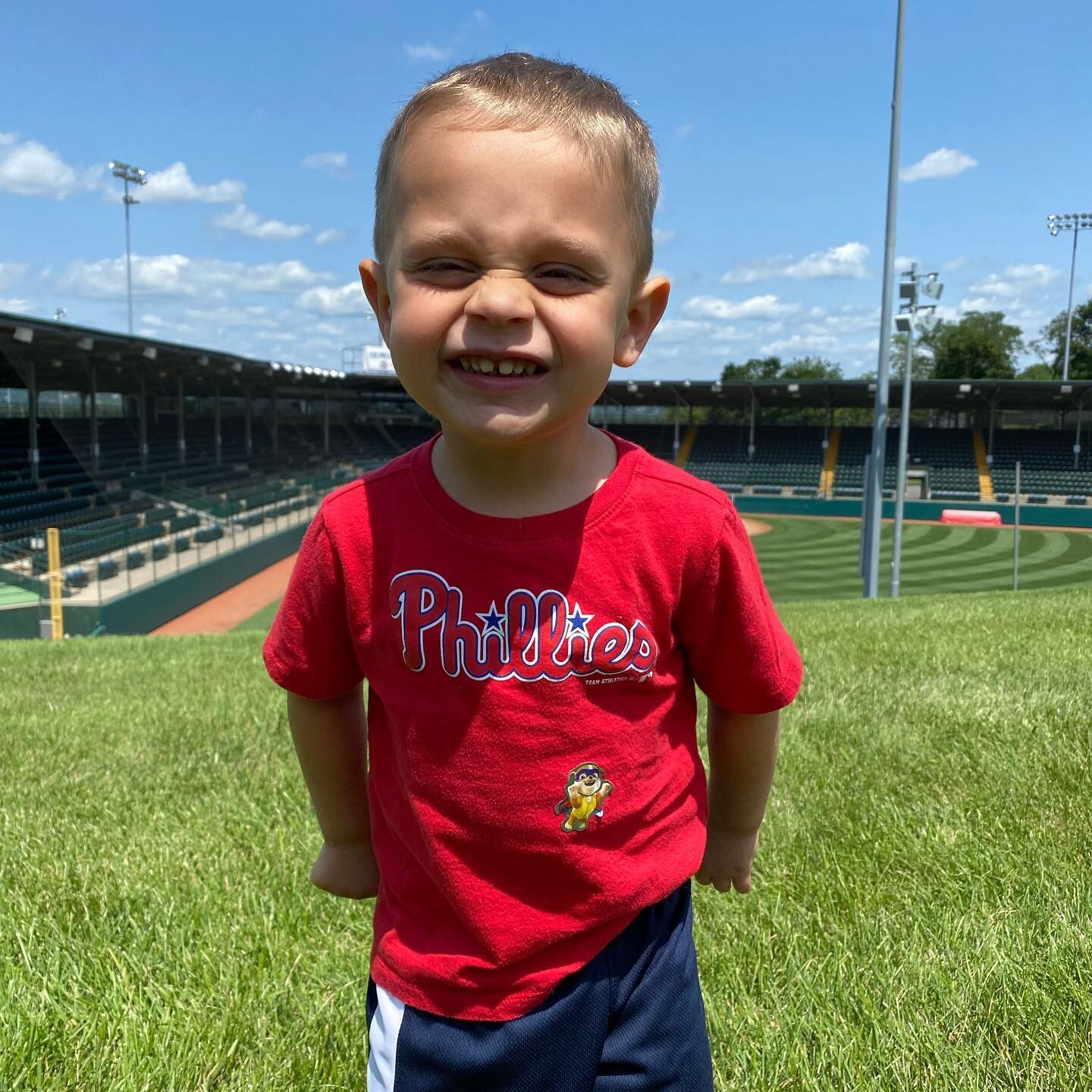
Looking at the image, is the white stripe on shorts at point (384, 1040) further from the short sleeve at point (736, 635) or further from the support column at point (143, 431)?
the support column at point (143, 431)

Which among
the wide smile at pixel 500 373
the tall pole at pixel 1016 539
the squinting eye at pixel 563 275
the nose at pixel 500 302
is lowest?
the tall pole at pixel 1016 539

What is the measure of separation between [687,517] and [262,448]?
4718cm

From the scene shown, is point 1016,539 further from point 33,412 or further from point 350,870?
point 33,412

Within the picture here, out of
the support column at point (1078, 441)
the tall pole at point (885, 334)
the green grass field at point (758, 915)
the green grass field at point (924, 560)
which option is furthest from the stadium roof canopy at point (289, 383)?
the green grass field at point (758, 915)

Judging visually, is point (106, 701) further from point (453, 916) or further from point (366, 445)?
point (366, 445)

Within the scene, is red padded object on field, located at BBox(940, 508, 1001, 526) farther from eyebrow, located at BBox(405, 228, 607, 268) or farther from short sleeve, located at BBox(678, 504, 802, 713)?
eyebrow, located at BBox(405, 228, 607, 268)

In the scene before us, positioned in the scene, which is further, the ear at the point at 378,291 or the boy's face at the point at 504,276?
the ear at the point at 378,291

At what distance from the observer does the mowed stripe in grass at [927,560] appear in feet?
72.1

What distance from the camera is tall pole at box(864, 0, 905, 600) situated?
15.5m

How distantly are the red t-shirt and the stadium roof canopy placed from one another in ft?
79.4

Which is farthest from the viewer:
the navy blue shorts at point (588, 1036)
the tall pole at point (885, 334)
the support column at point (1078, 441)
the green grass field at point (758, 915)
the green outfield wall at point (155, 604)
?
the support column at point (1078, 441)

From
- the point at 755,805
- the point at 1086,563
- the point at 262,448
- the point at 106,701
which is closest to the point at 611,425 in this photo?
the point at 262,448

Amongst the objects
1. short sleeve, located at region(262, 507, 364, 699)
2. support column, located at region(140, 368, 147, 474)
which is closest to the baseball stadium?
short sleeve, located at region(262, 507, 364, 699)

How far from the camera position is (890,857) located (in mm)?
2666
